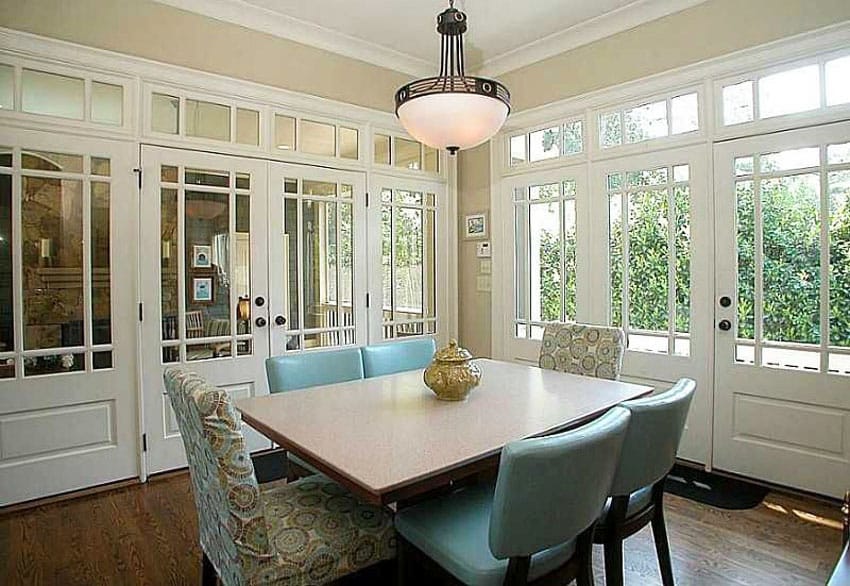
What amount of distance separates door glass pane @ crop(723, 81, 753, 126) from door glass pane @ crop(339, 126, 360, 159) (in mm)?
2482

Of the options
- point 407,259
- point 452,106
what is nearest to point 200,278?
point 407,259

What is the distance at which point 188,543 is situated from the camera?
2.53 m

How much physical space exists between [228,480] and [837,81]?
342 cm

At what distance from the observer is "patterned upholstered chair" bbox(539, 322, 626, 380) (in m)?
2.89

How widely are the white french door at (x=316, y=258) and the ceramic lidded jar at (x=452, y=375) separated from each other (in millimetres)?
1887

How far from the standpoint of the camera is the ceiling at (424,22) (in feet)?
11.5

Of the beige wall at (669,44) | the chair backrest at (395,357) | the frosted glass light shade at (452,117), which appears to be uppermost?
the beige wall at (669,44)

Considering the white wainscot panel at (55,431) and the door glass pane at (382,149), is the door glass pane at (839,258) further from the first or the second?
the white wainscot panel at (55,431)

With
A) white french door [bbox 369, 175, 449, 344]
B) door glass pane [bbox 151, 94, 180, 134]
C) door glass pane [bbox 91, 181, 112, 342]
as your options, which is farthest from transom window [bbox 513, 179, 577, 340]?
door glass pane [bbox 91, 181, 112, 342]

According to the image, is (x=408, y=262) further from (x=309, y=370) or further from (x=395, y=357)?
(x=309, y=370)

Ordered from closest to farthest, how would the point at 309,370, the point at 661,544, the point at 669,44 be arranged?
the point at 661,544 < the point at 309,370 < the point at 669,44

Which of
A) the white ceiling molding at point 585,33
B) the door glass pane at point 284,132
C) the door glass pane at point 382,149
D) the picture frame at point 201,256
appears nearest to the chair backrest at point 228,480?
the picture frame at point 201,256

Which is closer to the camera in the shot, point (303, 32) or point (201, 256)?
point (201, 256)

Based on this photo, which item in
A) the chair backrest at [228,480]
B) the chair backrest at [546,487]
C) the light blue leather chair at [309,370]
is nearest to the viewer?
the chair backrest at [546,487]
